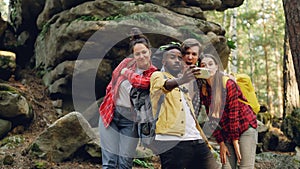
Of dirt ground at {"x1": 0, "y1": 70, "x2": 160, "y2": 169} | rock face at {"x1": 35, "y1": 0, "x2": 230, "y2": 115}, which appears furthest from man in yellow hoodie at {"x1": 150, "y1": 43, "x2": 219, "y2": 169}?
rock face at {"x1": 35, "y1": 0, "x2": 230, "y2": 115}

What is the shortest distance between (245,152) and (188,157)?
109 cm

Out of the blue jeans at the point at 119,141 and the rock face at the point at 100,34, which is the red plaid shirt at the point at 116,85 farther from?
the rock face at the point at 100,34

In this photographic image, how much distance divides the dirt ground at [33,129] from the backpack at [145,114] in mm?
3287

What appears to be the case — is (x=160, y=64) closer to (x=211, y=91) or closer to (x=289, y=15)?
(x=211, y=91)

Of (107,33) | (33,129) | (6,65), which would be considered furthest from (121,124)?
(6,65)

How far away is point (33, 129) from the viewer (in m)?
8.57

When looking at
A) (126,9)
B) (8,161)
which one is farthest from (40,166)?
(126,9)

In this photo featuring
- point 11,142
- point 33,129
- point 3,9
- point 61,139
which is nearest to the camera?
point 61,139

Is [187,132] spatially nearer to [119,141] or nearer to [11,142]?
[119,141]

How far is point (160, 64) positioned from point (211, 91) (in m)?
0.69

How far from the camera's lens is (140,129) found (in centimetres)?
337

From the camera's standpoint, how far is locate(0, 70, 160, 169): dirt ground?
5.93 meters

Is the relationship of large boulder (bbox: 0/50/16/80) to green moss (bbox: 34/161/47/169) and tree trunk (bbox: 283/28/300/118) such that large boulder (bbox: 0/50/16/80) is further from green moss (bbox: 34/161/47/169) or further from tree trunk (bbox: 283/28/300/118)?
tree trunk (bbox: 283/28/300/118)

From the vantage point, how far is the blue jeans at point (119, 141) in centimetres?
362
